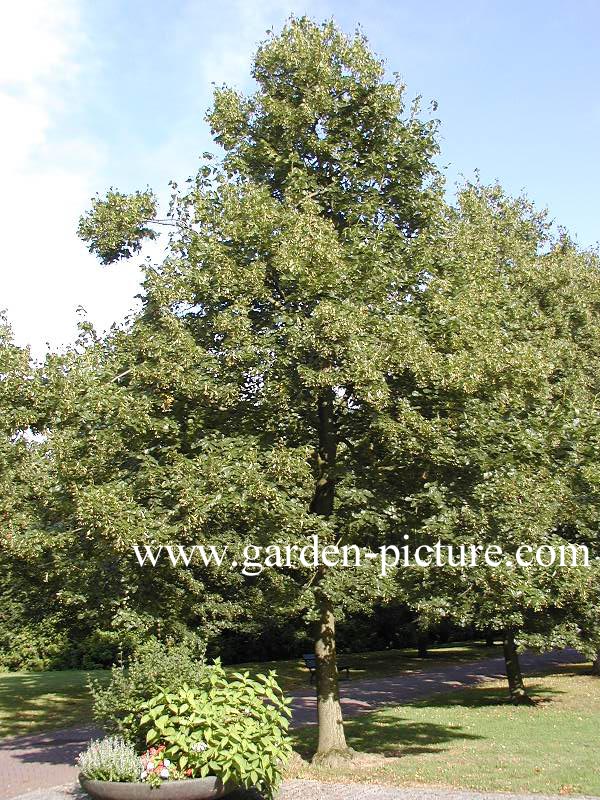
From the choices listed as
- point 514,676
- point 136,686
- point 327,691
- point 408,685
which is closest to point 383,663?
point 408,685

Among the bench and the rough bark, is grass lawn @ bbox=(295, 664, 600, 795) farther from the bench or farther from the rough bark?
the rough bark

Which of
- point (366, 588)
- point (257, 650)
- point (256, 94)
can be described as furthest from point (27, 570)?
point (257, 650)

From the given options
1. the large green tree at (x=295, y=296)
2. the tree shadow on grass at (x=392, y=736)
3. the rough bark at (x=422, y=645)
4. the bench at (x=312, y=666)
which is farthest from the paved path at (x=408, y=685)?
the large green tree at (x=295, y=296)

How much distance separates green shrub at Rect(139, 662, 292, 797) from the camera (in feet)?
27.9

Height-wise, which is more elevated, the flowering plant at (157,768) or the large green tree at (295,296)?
the large green tree at (295,296)

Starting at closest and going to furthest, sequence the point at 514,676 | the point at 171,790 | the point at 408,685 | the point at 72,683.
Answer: the point at 171,790 < the point at 514,676 < the point at 408,685 < the point at 72,683

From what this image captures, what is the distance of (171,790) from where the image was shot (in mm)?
8305

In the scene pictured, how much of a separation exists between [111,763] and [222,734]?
1.32 metres

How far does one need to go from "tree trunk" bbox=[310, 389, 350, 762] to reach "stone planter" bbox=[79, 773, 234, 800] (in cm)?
431

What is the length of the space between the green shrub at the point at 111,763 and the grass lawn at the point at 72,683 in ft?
32.5

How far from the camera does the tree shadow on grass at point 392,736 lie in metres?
13.7

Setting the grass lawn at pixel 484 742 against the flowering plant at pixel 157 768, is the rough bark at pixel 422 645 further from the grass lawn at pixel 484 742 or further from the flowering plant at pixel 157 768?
the flowering plant at pixel 157 768

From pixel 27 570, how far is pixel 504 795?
30.8 feet

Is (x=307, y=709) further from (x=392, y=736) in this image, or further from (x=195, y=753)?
(x=195, y=753)
